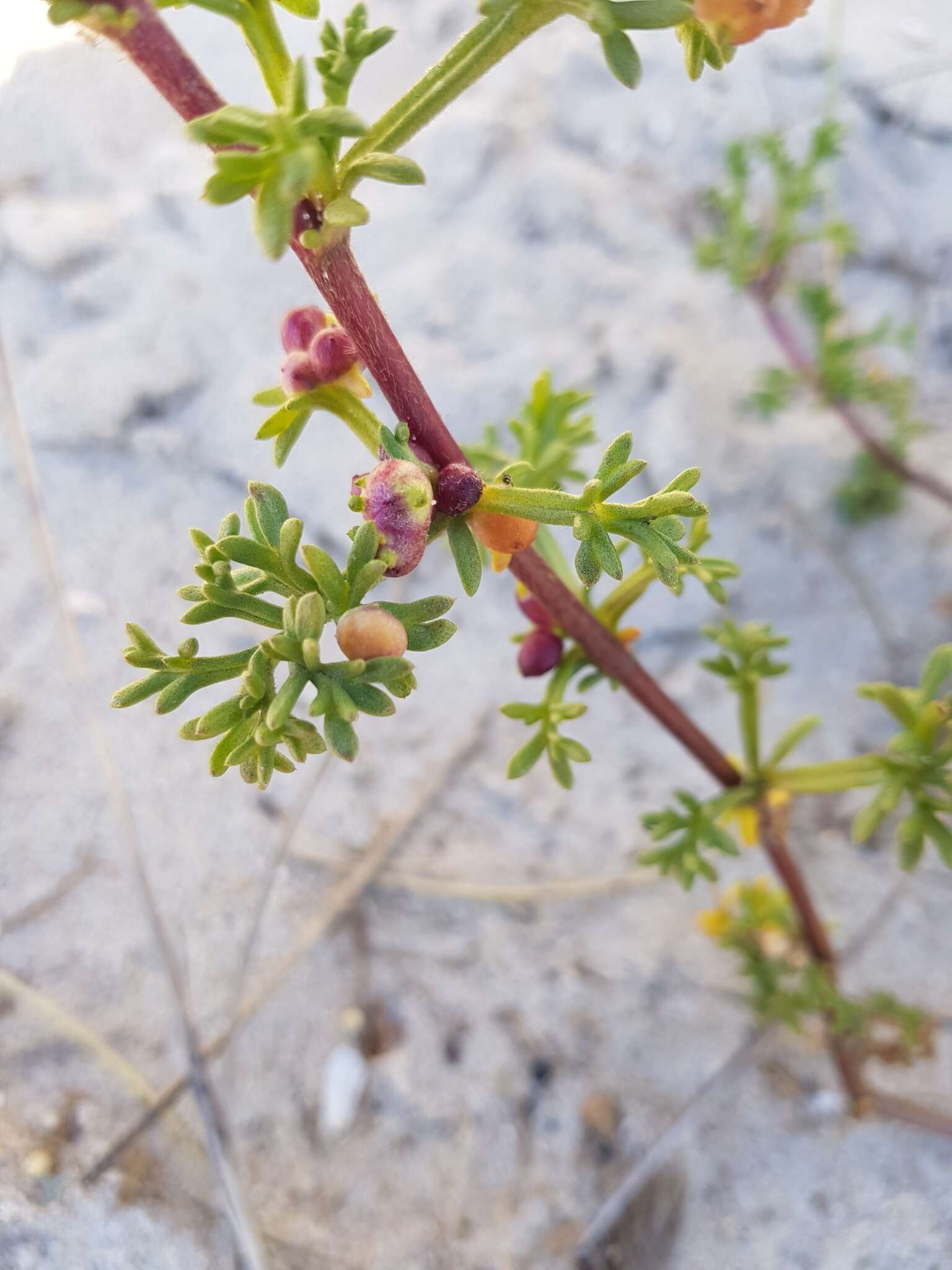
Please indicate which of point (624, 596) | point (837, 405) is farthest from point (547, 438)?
point (837, 405)

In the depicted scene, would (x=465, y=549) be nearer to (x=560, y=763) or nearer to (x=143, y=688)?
(x=143, y=688)

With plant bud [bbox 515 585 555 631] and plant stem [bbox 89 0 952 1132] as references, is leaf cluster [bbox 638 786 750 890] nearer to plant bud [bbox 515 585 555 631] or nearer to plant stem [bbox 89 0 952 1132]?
plant stem [bbox 89 0 952 1132]

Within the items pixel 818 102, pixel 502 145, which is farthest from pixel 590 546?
pixel 818 102

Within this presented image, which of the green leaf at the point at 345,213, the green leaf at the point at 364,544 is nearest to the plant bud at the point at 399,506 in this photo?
the green leaf at the point at 364,544

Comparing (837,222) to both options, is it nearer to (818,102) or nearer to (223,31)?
(818,102)

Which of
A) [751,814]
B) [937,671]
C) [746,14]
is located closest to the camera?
[746,14]

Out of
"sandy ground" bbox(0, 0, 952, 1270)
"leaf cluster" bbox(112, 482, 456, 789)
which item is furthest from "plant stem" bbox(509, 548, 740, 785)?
"sandy ground" bbox(0, 0, 952, 1270)
